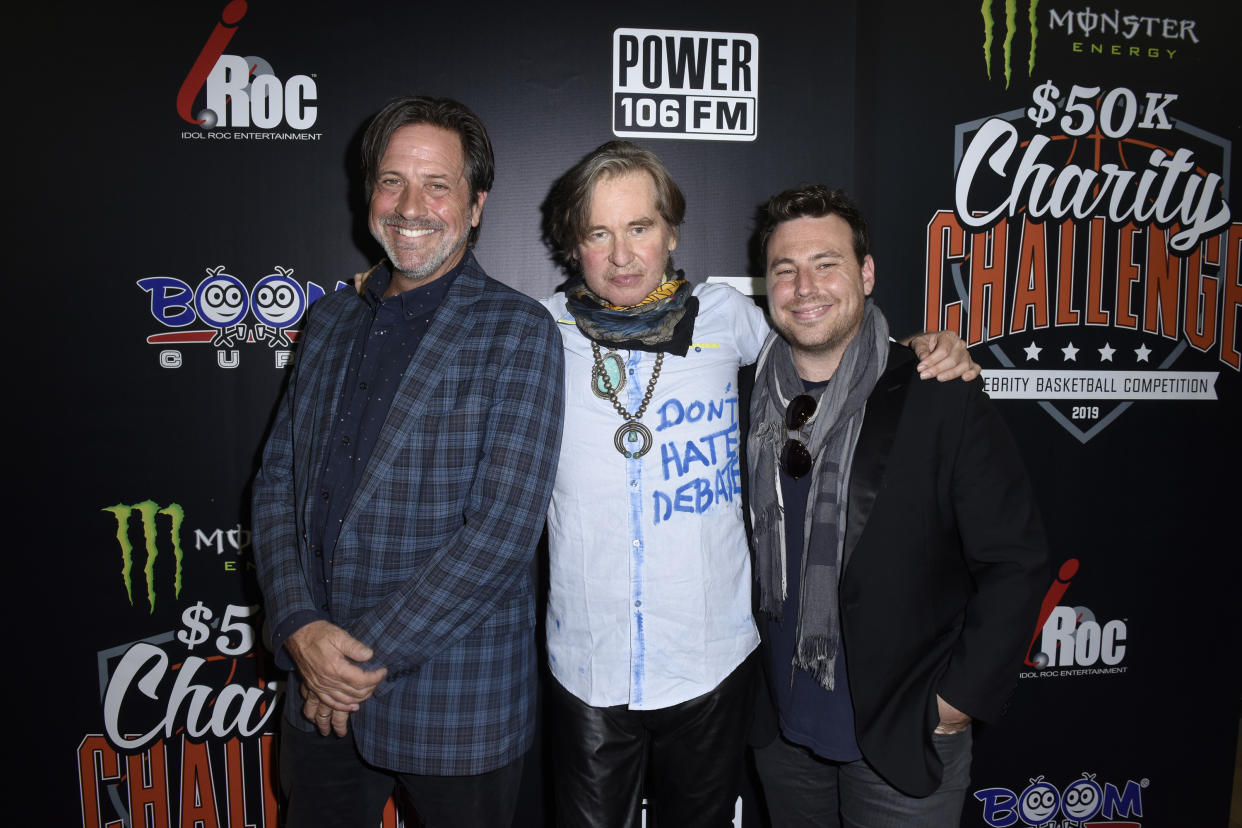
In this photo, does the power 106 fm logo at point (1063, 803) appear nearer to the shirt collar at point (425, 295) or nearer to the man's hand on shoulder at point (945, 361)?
the man's hand on shoulder at point (945, 361)

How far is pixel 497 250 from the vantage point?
2336 mm

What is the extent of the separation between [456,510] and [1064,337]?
2137 mm

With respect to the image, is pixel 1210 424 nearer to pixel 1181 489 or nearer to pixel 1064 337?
pixel 1181 489

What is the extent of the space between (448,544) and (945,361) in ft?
3.45

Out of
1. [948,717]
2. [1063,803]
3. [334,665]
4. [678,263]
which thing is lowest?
[1063,803]

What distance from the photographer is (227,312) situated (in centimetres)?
226

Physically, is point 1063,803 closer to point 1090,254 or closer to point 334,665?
point 1090,254

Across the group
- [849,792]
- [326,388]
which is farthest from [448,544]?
[849,792]

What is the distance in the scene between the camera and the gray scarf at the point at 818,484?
4.78ft

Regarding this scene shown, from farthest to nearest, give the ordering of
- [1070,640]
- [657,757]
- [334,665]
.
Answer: [1070,640], [657,757], [334,665]

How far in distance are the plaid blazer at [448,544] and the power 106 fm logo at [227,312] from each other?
0.94 metres

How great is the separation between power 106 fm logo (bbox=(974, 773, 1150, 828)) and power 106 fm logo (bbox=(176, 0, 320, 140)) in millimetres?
3191

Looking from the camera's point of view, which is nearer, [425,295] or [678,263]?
[425,295]

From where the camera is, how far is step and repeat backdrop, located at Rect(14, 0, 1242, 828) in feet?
7.22
